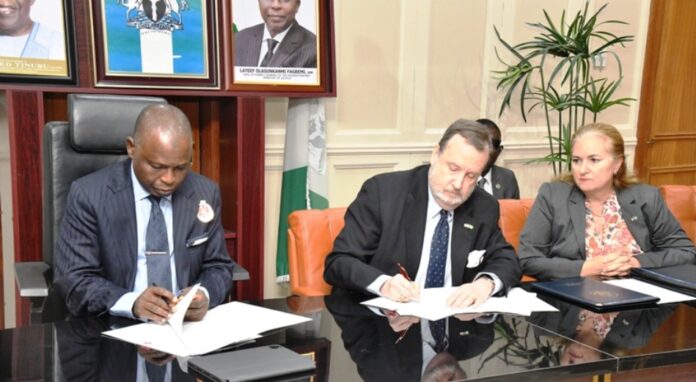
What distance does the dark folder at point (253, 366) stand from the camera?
4.77 ft

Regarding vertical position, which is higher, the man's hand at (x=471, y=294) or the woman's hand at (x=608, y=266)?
the man's hand at (x=471, y=294)

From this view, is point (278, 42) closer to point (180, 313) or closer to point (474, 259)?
point (474, 259)

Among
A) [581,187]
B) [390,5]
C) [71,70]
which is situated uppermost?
[390,5]

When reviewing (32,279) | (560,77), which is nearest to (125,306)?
(32,279)

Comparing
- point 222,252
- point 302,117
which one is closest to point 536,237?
point 222,252

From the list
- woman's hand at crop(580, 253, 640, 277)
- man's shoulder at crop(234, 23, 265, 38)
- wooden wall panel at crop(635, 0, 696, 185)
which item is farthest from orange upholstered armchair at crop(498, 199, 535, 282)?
wooden wall panel at crop(635, 0, 696, 185)

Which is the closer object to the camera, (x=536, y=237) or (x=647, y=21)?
(x=536, y=237)

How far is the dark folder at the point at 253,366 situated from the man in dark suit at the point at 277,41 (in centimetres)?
219

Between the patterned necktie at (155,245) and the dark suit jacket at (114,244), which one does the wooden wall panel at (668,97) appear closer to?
the dark suit jacket at (114,244)

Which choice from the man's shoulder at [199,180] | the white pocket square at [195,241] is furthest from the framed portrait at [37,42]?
the white pocket square at [195,241]

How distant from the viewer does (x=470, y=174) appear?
2.27m

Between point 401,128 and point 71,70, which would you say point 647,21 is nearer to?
point 401,128

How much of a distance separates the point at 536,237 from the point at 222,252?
1189mm

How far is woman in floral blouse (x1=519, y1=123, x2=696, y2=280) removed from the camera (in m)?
2.78
